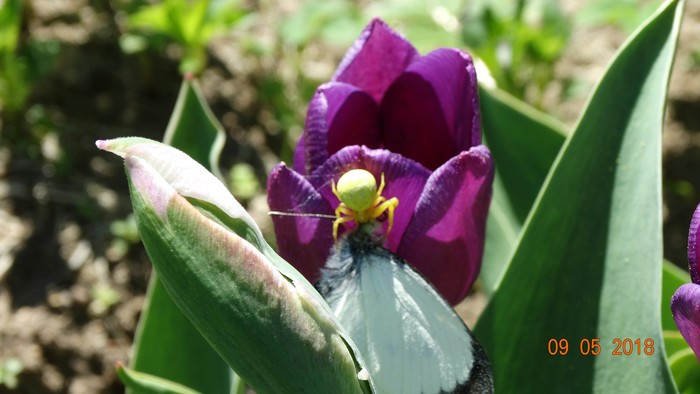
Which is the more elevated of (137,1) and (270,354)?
(137,1)

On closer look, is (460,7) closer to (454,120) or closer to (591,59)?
(591,59)

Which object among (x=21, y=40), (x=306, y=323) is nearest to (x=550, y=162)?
(x=306, y=323)

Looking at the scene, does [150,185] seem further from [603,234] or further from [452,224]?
[603,234]

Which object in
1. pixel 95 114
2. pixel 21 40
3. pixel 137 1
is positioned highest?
pixel 137 1

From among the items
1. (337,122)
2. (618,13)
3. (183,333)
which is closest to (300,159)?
(337,122)

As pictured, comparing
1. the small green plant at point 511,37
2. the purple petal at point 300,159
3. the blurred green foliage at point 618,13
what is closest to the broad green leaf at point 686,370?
the purple petal at point 300,159

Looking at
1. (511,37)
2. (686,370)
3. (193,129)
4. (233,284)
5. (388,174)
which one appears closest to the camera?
(233,284)

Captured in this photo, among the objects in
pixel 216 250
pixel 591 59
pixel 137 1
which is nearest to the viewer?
pixel 216 250
